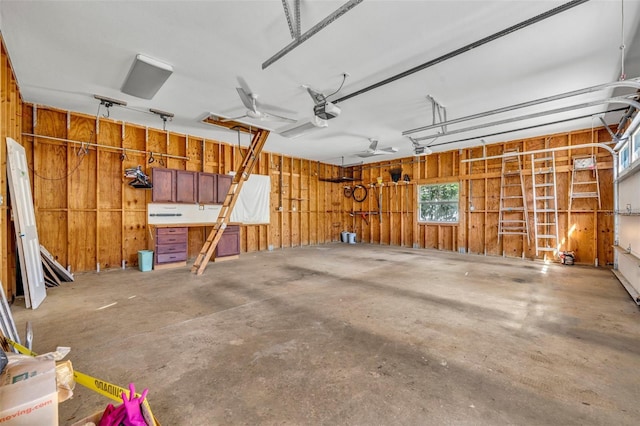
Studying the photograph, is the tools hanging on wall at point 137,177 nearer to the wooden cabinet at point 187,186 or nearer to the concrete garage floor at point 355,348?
the wooden cabinet at point 187,186

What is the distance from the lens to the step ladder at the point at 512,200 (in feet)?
23.2

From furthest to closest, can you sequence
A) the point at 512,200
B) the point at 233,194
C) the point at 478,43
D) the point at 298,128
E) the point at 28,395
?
the point at 512,200 < the point at 233,194 < the point at 298,128 < the point at 478,43 < the point at 28,395

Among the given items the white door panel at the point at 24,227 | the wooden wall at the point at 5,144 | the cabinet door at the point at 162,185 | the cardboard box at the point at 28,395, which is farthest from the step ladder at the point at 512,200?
the wooden wall at the point at 5,144

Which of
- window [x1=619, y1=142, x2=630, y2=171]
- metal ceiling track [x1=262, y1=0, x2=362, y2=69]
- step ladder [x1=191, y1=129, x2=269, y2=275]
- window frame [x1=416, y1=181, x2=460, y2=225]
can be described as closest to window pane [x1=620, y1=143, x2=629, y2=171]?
window [x1=619, y1=142, x2=630, y2=171]

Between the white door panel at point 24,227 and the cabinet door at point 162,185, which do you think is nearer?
the white door panel at point 24,227

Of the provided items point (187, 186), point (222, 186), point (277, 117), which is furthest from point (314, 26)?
point (222, 186)

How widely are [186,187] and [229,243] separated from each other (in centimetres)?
171

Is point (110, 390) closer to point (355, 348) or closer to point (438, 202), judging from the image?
→ point (355, 348)

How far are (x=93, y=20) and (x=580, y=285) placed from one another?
7.62 metres

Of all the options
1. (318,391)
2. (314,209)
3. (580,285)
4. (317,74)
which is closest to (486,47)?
(317,74)

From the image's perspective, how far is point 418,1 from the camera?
2.42 meters

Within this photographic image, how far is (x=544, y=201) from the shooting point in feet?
22.3

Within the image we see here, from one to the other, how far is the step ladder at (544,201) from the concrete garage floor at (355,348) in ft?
7.02

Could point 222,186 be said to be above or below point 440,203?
above
